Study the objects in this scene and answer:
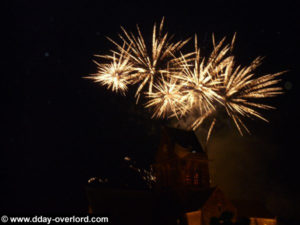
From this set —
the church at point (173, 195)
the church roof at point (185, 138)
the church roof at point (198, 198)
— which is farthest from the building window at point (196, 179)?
the church roof at point (185, 138)

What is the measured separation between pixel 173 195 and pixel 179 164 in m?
3.66

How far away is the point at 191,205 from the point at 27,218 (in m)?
18.6

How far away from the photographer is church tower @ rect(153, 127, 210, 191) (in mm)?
34375

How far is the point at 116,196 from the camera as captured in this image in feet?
110

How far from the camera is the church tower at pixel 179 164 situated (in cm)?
3438

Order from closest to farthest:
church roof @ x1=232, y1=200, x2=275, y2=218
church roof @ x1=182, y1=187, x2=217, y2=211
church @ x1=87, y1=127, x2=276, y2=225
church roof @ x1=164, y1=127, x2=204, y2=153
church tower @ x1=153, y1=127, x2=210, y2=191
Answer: church @ x1=87, y1=127, x2=276, y2=225
church roof @ x1=182, y1=187, x2=217, y2=211
church tower @ x1=153, y1=127, x2=210, y2=191
church roof @ x1=164, y1=127, x2=204, y2=153
church roof @ x1=232, y1=200, x2=275, y2=218

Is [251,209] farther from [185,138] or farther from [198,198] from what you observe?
[198,198]

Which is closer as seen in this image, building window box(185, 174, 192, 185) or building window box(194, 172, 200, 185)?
building window box(185, 174, 192, 185)

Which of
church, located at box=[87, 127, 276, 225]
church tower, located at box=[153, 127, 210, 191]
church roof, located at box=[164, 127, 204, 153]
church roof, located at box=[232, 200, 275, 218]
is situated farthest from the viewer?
church roof, located at box=[232, 200, 275, 218]

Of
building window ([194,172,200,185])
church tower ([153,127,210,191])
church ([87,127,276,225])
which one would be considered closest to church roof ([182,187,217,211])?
church ([87,127,276,225])

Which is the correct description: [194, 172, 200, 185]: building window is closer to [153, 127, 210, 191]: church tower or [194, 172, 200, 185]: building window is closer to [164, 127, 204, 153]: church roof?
[153, 127, 210, 191]: church tower

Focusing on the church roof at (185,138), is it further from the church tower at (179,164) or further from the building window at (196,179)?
the building window at (196,179)

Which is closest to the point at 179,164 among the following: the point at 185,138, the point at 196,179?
the point at 196,179

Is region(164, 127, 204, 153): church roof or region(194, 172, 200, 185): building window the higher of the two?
region(164, 127, 204, 153): church roof
